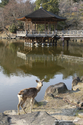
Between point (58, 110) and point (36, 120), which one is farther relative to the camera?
point (58, 110)

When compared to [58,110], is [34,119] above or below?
above

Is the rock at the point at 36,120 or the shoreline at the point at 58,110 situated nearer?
the rock at the point at 36,120

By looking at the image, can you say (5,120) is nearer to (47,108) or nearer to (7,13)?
(47,108)

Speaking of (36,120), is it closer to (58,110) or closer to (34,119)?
(34,119)

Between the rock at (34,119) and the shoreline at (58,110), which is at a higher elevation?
the rock at (34,119)

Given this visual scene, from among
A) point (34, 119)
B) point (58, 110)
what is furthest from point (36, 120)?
point (58, 110)

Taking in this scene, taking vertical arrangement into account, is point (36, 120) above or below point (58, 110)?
above

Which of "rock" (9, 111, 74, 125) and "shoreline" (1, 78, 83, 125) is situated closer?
"rock" (9, 111, 74, 125)

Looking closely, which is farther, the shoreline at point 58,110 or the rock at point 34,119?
the shoreline at point 58,110

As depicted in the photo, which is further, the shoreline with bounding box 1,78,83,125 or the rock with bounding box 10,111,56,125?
the shoreline with bounding box 1,78,83,125

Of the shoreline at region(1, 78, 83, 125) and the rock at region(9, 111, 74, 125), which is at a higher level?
the rock at region(9, 111, 74, 125)

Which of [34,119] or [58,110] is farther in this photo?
[58,110]

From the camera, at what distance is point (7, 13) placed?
4209 centimetres

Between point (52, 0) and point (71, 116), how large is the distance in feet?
109
